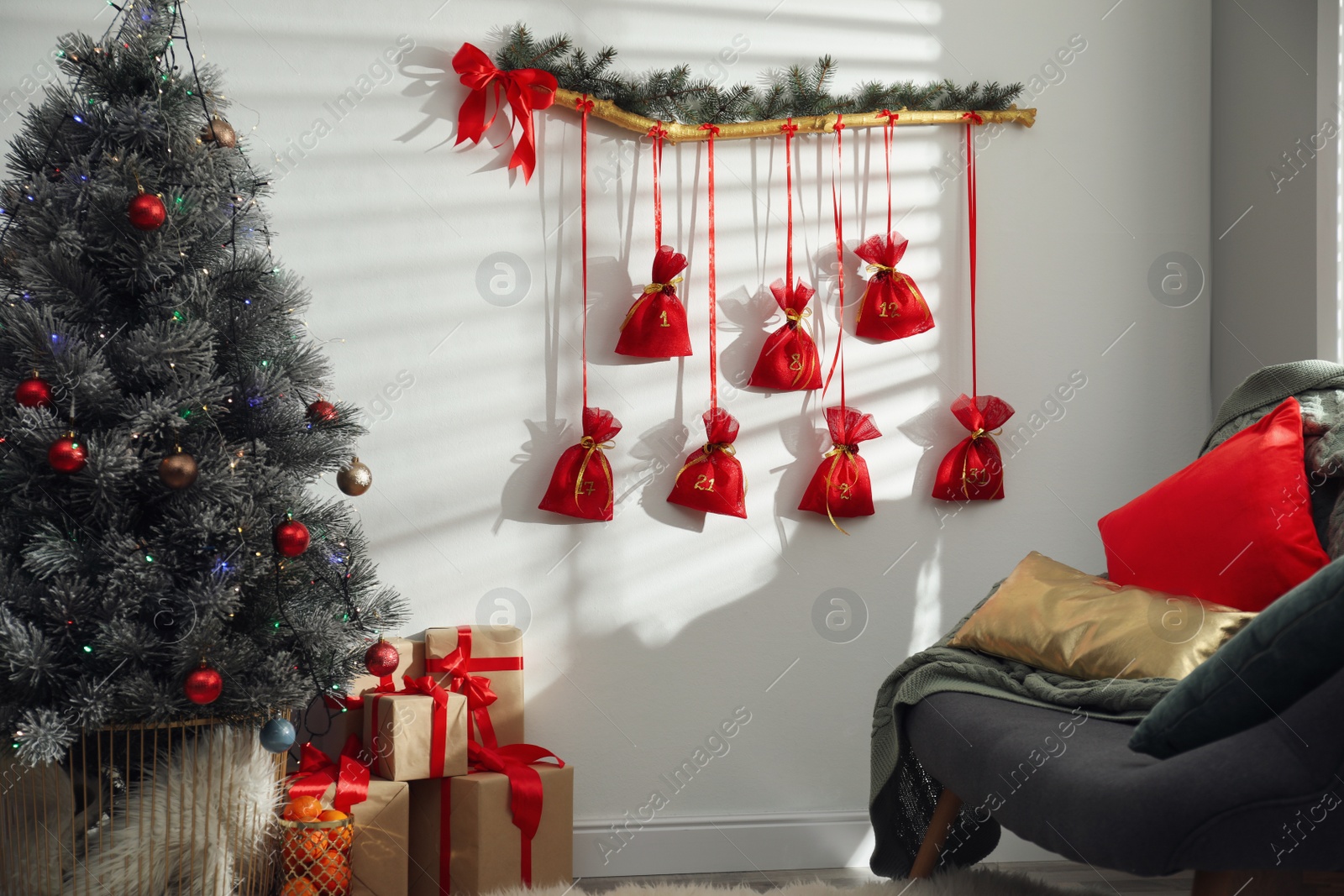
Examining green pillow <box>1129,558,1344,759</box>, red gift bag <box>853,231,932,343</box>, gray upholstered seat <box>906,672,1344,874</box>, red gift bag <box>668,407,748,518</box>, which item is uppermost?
red gift bag <box>853,231,932,343</box>

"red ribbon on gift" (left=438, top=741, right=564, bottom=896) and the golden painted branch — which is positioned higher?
the golden painted branch

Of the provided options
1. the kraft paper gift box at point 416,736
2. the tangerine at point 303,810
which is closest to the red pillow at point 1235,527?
the kraft paper gift box at point 416,736

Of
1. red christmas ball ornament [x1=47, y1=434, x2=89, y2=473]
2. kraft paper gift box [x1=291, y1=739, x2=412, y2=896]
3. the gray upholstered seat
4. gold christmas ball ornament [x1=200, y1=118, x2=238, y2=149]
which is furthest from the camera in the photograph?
kraft paper gift box [x1=291, y1=739, x2=412, y2=896]

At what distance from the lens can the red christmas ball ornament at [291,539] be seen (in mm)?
1454

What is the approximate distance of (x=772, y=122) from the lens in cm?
220

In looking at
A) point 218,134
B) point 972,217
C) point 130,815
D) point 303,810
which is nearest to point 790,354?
point 972,217

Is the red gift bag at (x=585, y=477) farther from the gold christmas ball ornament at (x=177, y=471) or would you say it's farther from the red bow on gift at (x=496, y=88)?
the gold christmas ball ornament at (x=177, y=471)

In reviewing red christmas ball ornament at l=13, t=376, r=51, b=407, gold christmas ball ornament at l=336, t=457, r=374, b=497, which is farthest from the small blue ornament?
red christmas ball ornament at l=13, t=376, r=51, b=407

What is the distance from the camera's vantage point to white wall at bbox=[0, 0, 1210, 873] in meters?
2.08

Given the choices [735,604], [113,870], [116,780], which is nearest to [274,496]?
[116,780]

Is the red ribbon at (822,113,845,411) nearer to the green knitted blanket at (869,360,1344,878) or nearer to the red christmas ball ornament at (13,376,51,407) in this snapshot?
the green knitted blanket at (869,360,1344,878)

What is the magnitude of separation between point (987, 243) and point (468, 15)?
1.37 m

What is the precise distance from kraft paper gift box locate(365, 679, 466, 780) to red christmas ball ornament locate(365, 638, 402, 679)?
22cm

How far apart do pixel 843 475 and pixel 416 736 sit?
1.10m
